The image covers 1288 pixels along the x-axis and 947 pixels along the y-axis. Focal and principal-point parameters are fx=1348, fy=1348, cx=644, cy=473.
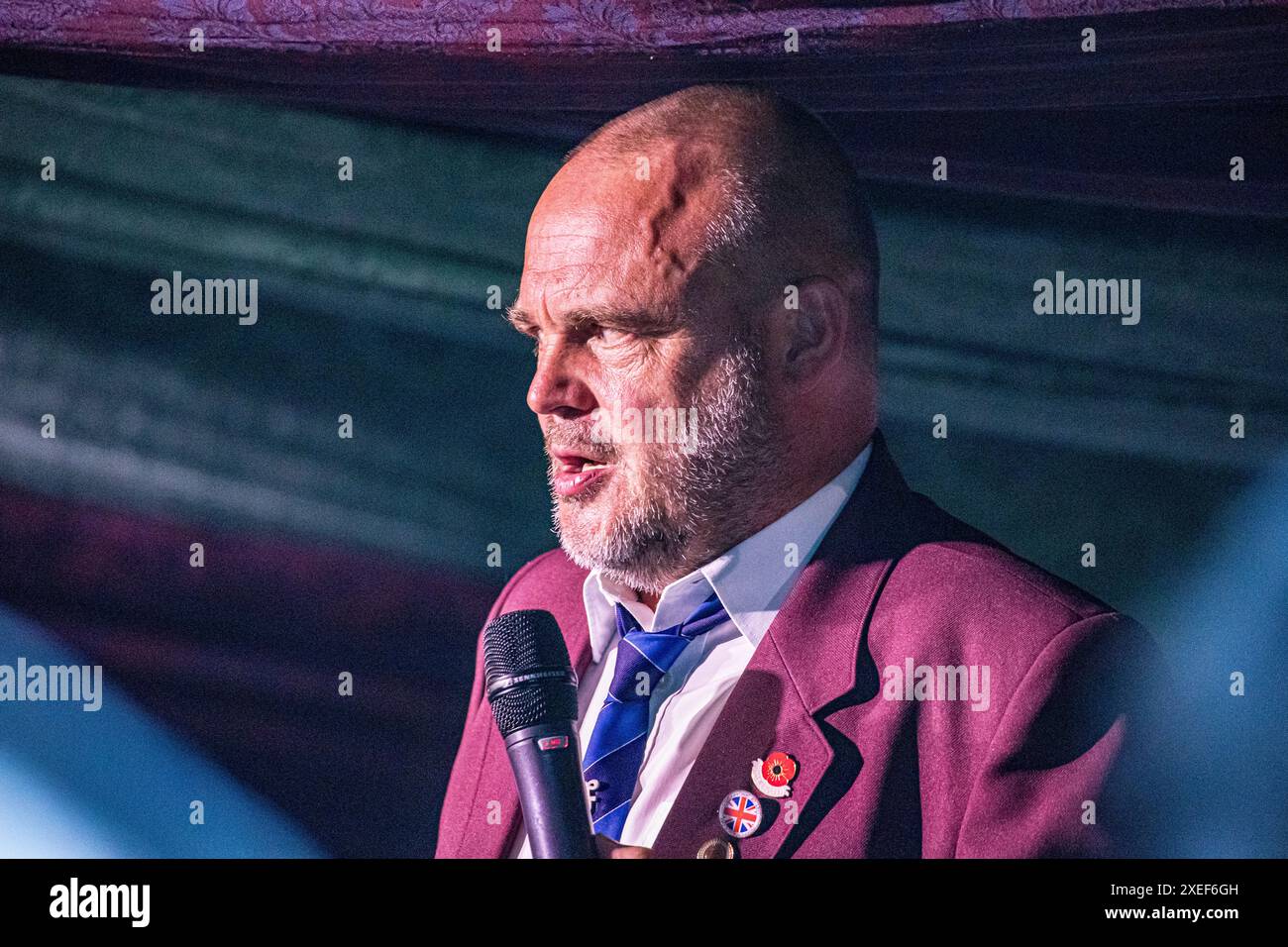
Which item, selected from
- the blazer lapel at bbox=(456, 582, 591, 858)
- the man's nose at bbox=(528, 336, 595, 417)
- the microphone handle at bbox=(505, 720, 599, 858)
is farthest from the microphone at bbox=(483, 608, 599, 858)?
the man's nose at bbox=(528, 336, 595, 417)

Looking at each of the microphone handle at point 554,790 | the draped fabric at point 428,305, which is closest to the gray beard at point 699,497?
the draped fabric at point 428,305

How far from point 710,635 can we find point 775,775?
0.30 meters

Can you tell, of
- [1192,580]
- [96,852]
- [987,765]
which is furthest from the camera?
[96,852]

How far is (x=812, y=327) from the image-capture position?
2.51m

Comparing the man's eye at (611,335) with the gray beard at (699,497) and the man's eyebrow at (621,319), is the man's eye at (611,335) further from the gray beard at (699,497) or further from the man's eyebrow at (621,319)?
the gray beard at (699,497)

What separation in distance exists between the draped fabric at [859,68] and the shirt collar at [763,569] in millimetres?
→ 693

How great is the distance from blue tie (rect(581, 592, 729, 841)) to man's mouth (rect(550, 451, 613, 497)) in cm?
30

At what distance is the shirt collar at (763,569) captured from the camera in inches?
98.3

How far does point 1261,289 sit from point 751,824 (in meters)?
1.47

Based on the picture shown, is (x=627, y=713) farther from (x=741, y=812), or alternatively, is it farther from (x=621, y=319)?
(x=621, y=319)

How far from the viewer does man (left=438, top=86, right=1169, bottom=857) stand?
231 centimetres

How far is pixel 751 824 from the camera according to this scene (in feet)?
7.78
